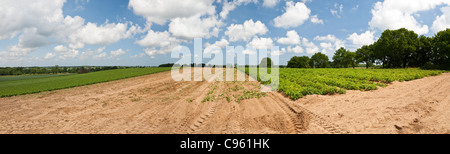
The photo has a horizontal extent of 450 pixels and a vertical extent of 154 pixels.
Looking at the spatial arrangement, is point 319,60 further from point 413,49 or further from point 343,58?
point 413,49

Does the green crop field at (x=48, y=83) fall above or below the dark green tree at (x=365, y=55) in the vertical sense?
below

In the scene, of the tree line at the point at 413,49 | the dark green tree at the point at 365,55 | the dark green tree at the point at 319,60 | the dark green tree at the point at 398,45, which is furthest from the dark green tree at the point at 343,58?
the dark green tree at the point at 398,45

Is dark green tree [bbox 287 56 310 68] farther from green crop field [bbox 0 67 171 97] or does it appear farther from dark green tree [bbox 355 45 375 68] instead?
green crop field [bbox 0 67 171 97]

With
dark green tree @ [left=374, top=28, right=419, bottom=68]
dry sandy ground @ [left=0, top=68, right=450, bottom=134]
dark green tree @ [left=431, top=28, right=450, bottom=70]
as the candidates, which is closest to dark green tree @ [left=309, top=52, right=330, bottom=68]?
dark green tree @ [left=374, top=28, right=419, bottom=68]

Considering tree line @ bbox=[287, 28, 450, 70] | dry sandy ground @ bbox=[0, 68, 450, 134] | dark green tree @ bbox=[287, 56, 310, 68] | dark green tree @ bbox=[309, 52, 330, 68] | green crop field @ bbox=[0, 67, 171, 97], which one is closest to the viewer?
dry sandy ground @ bbox=[0, 68, 450, 134]

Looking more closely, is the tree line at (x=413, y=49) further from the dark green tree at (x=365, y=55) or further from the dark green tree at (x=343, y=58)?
the dark green tree at (x=343, y=58)

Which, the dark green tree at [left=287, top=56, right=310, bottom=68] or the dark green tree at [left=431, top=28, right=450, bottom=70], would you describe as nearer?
the dark green tree at [left=431, top=28, right=450, bottom=70]

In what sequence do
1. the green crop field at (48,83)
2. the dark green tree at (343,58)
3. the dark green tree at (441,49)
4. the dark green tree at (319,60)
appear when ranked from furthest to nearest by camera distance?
the dark green tree at (319,60) → the dark green tree at (343,58) → the dark green tree at (441,49) → the green crop field at (48,83)

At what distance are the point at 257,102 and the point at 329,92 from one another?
4.60 metres

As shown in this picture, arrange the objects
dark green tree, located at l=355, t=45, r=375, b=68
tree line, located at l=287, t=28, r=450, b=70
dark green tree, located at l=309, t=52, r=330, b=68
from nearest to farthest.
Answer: tree line, located at l=287, t=28, r=450, b=70 < dark green tree, located at l=355, t=45, r=375, b=68 < dark green tree, located at l=309, t=52, r=330, b=68

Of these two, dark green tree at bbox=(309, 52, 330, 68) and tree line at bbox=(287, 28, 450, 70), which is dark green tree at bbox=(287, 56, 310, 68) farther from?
tree line at bbox=(287, 28, 450, 70)

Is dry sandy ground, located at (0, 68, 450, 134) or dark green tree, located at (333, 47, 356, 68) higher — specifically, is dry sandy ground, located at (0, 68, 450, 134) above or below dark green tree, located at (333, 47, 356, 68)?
below
